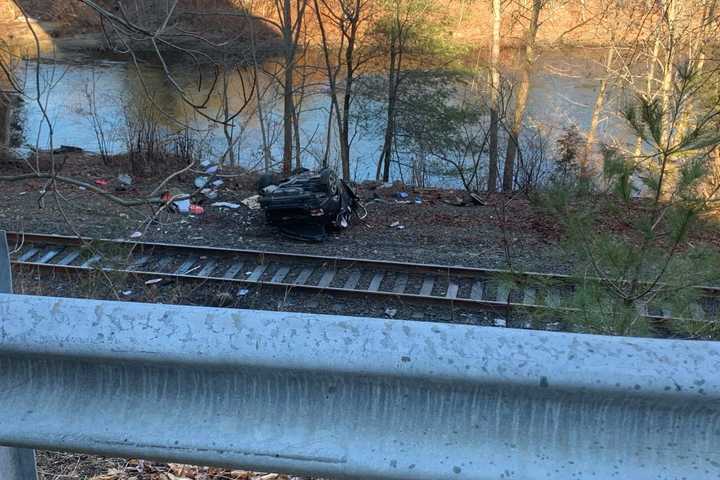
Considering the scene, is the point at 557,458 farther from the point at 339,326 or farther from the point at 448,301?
the point at 448,301

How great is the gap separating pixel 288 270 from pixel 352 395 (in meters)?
8.46

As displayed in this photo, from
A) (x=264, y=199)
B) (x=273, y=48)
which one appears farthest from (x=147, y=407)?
(x=273, y=48)

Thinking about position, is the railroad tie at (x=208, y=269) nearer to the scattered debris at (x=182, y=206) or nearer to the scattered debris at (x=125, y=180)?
the scattered debris at (x=182, y=206)

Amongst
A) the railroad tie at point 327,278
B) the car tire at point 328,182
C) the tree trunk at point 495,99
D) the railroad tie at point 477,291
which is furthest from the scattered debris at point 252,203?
the tree trunk at point 495,99

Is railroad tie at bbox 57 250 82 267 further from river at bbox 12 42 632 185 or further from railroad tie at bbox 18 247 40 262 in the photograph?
river at bbox 12 42 632 185

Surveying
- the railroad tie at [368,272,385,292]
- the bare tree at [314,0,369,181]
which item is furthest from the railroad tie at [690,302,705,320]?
the bare tree at [314,0,369,181]

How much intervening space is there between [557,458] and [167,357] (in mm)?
854

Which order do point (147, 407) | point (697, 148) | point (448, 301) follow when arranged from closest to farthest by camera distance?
point (147, 407), point (697, 148), point (448, 301)

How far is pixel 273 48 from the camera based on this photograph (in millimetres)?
20641

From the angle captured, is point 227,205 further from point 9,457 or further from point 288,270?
point 9,457

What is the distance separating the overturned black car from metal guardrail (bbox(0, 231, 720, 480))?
972 cm

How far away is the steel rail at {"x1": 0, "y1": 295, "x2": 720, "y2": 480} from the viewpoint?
4.72 feet

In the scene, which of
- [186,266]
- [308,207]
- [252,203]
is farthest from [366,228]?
[186,266]

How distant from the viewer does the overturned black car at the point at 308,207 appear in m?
11.4
